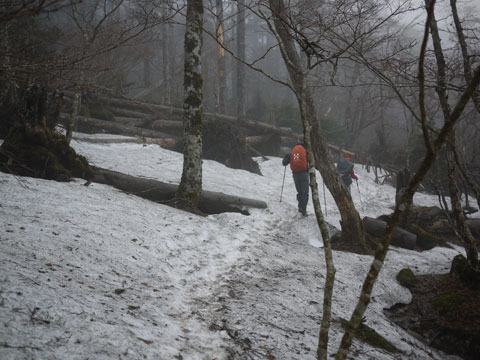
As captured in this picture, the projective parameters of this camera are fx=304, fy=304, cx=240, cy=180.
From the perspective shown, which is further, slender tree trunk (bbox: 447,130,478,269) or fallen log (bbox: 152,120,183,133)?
fallen log (bbox: 152,120,183,133)

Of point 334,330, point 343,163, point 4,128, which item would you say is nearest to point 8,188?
point 4,128

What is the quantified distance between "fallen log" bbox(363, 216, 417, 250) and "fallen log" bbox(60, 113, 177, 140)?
984 centimetres

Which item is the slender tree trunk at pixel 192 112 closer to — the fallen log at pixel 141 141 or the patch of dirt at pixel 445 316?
the patch of dirt at pixel 445 316

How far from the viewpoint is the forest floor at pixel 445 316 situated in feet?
12.1

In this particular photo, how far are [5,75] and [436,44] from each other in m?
5.58

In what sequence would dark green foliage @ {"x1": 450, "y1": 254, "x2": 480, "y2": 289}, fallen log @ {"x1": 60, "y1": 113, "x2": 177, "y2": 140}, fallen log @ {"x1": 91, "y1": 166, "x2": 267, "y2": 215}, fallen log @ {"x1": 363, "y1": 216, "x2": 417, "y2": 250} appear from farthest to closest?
1. fallen log @ {"x1": 60, "y1": 113, "x2": 177, "y2": 140}
2. fallen log @ {"x1": 363, "y1": 216, "x2": 417, "y2": 250}
3. fallen log @ {"x1": 91, "y1": 166, "x2": 267, "y2": 215}
4. dark green foliage @ {"x1": 450, "y1": 254, "x2": 480, "y2": 289}

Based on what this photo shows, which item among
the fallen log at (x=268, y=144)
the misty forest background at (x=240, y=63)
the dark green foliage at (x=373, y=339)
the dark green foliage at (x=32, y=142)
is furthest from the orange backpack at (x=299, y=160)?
the fallen log at (x=268, y=144)

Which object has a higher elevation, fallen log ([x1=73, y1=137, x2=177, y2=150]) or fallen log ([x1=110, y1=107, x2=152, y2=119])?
fallen log ([x1=110, y1=107, x2=152, y2=119])

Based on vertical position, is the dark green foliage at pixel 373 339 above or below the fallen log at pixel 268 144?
below

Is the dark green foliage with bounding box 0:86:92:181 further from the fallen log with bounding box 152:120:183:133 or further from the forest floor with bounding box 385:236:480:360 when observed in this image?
the fallen log with bounding box 152:120:183:133

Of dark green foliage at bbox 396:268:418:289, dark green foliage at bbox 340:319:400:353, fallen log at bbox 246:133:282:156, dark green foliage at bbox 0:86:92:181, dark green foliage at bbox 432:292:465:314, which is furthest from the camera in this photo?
fallen log at bbox 246:133:282:156

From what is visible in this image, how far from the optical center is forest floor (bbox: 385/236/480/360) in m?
3.70

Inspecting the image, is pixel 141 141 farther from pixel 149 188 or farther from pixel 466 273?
pixel 466 273

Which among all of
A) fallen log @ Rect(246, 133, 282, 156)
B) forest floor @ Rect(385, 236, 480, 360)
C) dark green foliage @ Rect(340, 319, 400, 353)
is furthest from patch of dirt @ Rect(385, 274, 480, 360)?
fallen log @ Rect(246, 133, 282, 156)
